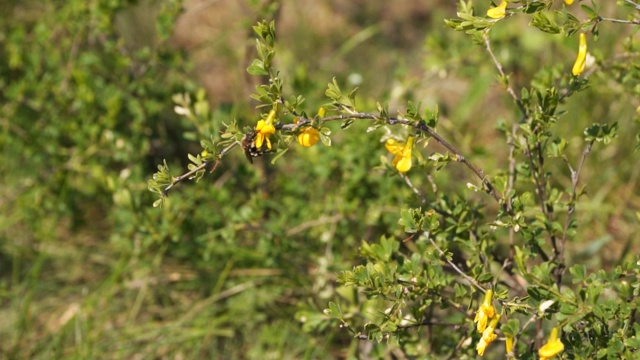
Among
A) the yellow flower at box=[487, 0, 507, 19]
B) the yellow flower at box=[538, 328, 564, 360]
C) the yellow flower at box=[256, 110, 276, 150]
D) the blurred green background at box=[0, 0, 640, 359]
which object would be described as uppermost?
the yellow flower at box=[487, 0, 507, 19]

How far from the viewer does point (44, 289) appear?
8.29ft

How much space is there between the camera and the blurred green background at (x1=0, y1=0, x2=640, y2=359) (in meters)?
2.24

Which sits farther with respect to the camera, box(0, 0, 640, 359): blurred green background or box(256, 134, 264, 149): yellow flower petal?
box(0, 0, 640, 359): blurred green background

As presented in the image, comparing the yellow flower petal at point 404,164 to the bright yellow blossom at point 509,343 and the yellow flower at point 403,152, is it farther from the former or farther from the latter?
the bright yellow blossom at point 509,343

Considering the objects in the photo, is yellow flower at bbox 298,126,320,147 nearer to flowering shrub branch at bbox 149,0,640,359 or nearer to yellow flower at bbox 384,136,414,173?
flowering shrub branch at bbox 149,0,640,359

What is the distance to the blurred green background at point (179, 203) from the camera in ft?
7.35

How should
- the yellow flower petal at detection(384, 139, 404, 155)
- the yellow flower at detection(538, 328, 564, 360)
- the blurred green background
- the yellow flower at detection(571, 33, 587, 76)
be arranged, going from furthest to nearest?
the blurred green background < the yellow flower petal at detection(384, 139, 404, 155) < the yellow flower at detection(571, 33, 587, 76) < the yellow flower at detection(538, 328, 564, 360)

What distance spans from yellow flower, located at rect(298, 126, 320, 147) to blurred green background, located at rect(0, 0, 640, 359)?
564mm

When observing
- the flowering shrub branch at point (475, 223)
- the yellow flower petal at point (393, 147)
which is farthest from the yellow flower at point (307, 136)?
the yellow flower petal at point (393, 147)

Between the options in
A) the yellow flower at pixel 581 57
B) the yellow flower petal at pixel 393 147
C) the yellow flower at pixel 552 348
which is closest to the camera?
the yellow flower at pixel 552 348

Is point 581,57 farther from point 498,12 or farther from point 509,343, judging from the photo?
point 509,343

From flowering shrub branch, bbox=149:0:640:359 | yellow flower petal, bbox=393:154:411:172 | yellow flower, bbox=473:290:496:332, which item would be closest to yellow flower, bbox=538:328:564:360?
flowering shrub branch, bbox=149:0:640:359

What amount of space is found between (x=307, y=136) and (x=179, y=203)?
37.8 inches

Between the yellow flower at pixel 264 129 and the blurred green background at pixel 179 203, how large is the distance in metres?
0.61
